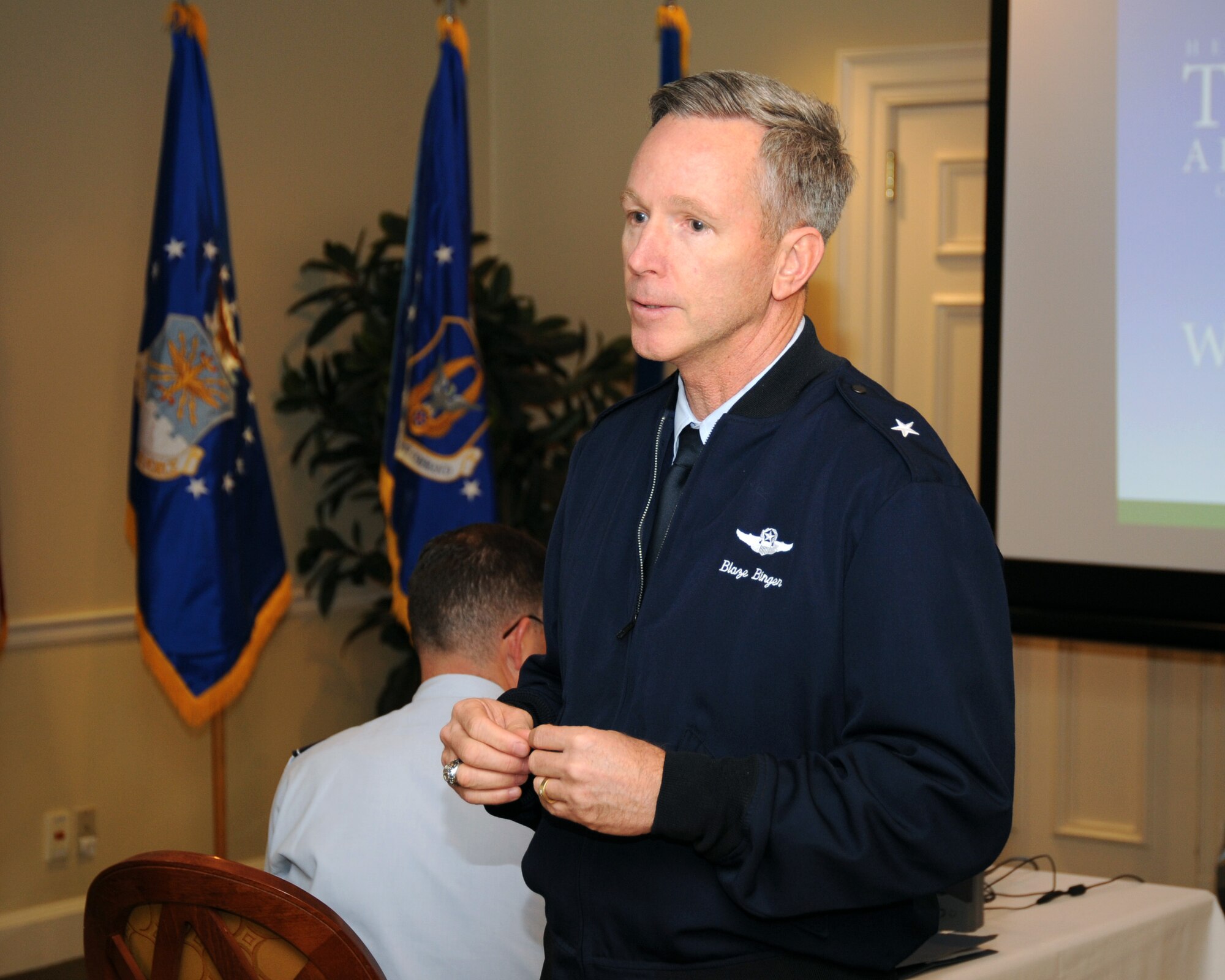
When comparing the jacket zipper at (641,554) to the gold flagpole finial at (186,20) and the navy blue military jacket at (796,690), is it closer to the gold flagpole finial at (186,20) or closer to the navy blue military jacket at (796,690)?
the navy blue military jacket at (796,690)

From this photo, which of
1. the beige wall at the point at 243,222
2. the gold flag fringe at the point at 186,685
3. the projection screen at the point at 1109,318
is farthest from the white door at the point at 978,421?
the gold flag fringe at the point at 186,685

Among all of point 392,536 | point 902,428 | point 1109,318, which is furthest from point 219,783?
point 902,428

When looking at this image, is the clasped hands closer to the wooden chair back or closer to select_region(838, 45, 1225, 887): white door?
the wooden chair back

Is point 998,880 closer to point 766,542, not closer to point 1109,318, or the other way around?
point 766,542

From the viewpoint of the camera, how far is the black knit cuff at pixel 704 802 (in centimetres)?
90

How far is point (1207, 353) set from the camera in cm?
268

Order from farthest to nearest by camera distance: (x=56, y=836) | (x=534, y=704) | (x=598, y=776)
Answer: (x=56, y=836), (x=534, y=704), (x=598, y=776)

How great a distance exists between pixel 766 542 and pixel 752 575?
31 mm

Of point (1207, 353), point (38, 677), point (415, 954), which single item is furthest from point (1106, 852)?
point (38, 677)

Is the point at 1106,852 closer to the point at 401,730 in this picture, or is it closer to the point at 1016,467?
the point at 1016,467

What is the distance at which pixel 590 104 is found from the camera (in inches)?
166

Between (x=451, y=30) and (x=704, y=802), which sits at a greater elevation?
(x=451, y=30)

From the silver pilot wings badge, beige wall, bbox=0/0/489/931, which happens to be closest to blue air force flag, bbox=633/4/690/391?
beige wall, bbox=0/0/489/931

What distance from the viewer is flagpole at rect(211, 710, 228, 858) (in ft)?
10.7
